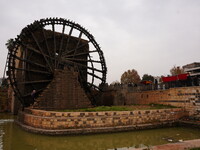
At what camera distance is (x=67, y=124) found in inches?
314

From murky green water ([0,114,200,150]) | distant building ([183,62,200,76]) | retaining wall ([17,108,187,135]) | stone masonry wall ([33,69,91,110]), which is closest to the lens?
murky green water ([0,114,200,150])

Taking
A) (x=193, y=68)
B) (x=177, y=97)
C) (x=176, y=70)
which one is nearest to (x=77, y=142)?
(x=177, y=97)

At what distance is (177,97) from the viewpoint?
1181cm

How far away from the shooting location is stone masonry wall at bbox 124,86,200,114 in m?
10.7

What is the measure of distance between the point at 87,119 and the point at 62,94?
289 centimetres

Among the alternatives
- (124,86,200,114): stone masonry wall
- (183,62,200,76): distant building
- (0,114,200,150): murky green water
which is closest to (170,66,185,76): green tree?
(183,62,200,76): distant building

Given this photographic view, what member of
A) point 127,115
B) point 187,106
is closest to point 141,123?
point 127,115

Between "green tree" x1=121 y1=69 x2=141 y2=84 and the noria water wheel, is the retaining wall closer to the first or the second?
the noria water wheel

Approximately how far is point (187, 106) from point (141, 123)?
145 inches

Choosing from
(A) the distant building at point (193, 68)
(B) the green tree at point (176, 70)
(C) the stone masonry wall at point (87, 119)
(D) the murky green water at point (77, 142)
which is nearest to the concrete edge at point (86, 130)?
(C) the stone masonry wall at point (87, 119)

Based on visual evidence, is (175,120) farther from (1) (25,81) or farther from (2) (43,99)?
(1) (25,81)

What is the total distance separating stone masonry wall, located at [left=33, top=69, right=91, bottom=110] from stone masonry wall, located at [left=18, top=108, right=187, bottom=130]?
1.17 meters

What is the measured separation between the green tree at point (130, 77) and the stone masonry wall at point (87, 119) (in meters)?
33.4

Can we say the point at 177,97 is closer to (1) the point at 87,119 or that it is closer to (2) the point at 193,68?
(1) the point at 87,119
